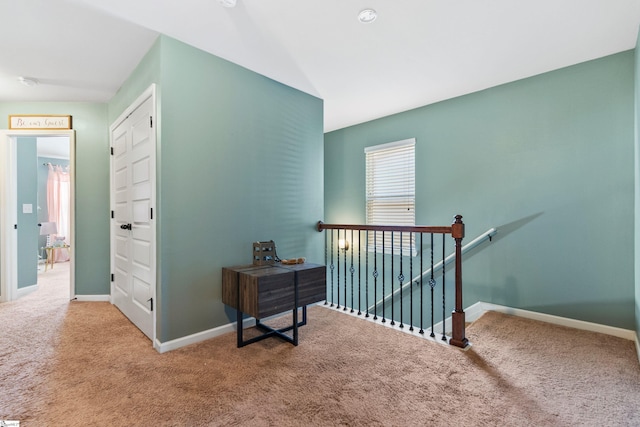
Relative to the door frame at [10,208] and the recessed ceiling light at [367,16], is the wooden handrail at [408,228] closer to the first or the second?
the recessed ceiling light at [367,16]

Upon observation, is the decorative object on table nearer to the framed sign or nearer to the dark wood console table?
the dark wood console table

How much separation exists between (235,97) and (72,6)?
1.14 meters

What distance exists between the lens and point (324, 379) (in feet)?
5.84

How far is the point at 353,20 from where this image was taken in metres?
2.06

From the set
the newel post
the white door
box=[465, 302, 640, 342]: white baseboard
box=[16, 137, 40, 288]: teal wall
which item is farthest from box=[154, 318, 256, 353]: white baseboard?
box=[16, 137, 40, 288]: teal wall

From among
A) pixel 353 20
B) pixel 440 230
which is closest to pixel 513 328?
pixel 440 230

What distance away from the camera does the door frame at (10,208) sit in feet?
11.2

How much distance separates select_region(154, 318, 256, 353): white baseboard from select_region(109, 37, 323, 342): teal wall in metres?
0.04

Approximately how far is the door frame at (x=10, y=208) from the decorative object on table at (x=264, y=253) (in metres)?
2.52

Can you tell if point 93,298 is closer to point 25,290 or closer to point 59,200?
point 25,290

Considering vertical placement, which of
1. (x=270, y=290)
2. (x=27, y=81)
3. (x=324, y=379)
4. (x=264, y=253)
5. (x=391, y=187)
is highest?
(x=27, y=81)

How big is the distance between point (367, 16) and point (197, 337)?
2680 millimetres

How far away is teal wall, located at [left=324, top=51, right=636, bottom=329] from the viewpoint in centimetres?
246

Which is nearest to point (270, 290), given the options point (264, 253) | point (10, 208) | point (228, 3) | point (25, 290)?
point (264, 253)
